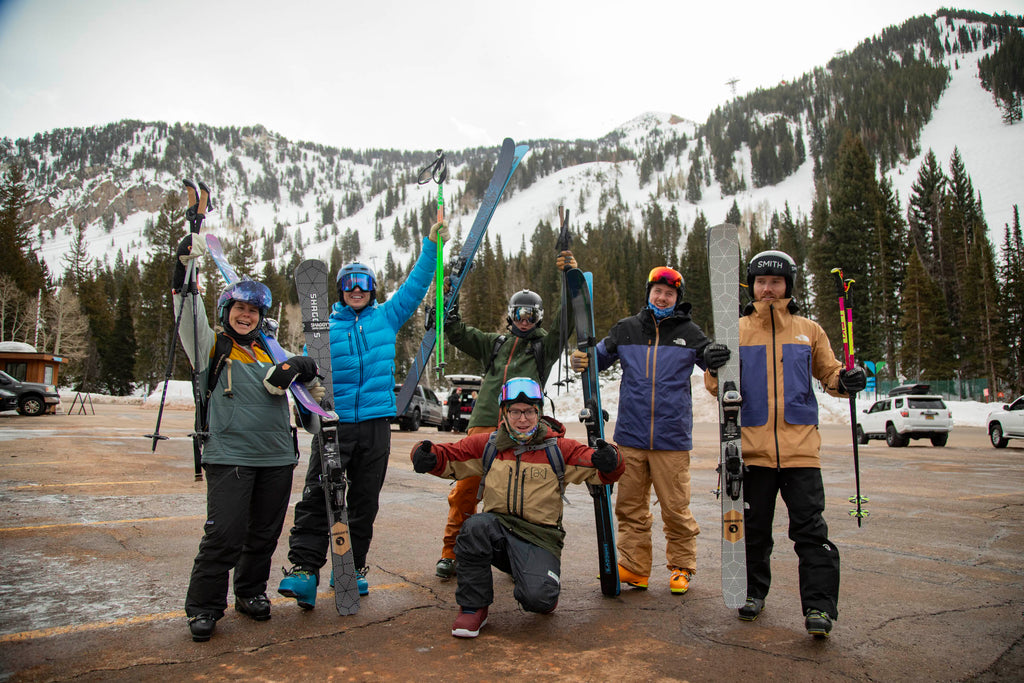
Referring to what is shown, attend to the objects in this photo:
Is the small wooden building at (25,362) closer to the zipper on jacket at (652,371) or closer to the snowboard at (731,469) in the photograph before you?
the zipper on jacket at (652,371)

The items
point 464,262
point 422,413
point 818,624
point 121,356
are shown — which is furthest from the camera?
point 121,356

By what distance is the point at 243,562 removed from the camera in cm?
352

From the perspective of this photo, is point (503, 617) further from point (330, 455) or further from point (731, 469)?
point (731, 469)

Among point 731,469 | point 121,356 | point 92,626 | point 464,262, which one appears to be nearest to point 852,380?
point 731,469

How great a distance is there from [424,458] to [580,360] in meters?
1.29

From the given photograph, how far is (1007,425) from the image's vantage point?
17125 mm

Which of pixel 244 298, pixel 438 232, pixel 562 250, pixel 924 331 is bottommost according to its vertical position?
pixel 244 298

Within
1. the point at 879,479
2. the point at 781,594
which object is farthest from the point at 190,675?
the point at 879,479

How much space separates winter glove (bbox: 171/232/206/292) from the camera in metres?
3.51

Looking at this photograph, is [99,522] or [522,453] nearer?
[522,453]

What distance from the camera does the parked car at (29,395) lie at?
22.2m

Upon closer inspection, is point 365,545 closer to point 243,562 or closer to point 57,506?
point 243,562

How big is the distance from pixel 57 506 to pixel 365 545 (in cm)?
448

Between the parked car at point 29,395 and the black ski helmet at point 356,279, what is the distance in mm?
24727
